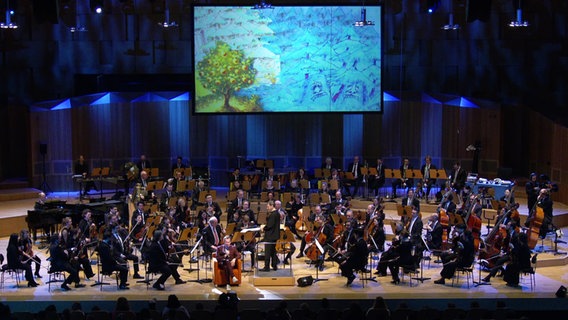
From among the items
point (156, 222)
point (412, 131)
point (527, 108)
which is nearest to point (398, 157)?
point (412, 131)

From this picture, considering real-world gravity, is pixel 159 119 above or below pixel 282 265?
above

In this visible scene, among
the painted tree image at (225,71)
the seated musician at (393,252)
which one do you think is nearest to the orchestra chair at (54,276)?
the seated musician at (393,252)

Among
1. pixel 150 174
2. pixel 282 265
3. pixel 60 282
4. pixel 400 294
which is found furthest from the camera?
pixel 150 174

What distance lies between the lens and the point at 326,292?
15.6 meters

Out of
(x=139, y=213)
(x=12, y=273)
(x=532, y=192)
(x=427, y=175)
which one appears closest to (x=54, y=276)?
(x=12, y=273)

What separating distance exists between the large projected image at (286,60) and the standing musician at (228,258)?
366 inches

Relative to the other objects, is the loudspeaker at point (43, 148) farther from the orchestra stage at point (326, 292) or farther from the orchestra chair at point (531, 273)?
the orchestra chair at point (531, 273)

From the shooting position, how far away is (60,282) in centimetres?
1650

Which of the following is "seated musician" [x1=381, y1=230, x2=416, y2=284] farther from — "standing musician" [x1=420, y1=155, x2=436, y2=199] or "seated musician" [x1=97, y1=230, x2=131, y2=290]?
"standing musician" [x1=420, y1=155, x2=436, y2=199]

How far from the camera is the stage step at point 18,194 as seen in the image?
936 inches

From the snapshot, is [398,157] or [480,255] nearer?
[480,255]

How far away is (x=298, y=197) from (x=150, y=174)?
188 inches

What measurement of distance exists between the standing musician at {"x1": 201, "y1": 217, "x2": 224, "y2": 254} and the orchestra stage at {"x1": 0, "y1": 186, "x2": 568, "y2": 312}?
1.75 ft

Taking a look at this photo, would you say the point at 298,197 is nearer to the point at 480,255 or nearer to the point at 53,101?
the point at 480,255
